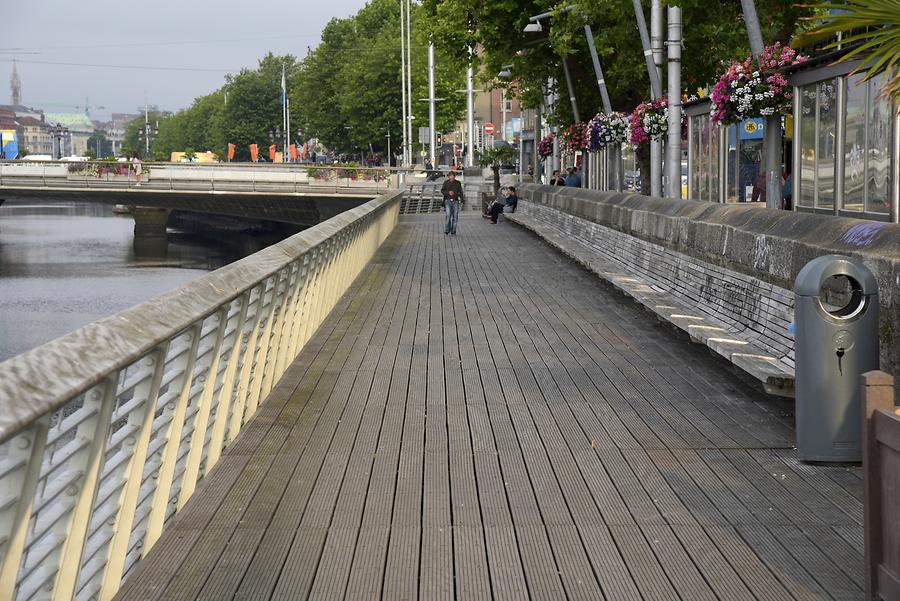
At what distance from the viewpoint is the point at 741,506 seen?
6469mm

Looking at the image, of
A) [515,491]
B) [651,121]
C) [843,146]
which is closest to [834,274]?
[515,491]

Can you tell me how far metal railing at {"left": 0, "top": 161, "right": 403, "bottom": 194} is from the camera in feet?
226

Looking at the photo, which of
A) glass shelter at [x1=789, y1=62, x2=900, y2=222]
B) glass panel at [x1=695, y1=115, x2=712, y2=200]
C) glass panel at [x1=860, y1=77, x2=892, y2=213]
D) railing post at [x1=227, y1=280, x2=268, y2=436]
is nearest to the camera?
railing post at [x1=227, y1=280, x2=268, y2=436]

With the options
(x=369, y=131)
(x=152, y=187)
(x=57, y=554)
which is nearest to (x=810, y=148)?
(x=57, y=554)

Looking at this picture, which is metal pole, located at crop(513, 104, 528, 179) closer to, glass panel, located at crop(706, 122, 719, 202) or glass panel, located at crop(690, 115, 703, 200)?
glass panel, located at crop(690, 115, 703, 200)

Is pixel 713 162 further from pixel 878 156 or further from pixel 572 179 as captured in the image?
pixel 572 179

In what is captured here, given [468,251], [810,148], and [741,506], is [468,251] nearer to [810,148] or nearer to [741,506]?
[810,148]

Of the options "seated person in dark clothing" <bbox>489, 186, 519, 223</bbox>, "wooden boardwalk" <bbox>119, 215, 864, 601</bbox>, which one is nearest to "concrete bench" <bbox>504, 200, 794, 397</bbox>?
"wooden boardwalk" <bbox>119, 215, 864, 601</bbox>

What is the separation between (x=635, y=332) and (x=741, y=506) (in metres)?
6.97

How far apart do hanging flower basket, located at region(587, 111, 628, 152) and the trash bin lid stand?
26.7 metres

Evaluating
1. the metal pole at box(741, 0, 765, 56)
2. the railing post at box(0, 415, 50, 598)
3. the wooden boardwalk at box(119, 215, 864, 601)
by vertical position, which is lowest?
the wooden boardwalk at box(119, 215, 864, 601)

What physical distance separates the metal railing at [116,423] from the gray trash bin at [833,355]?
2.74 metres

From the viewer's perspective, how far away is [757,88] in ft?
65.2

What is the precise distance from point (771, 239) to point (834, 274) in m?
3.36
